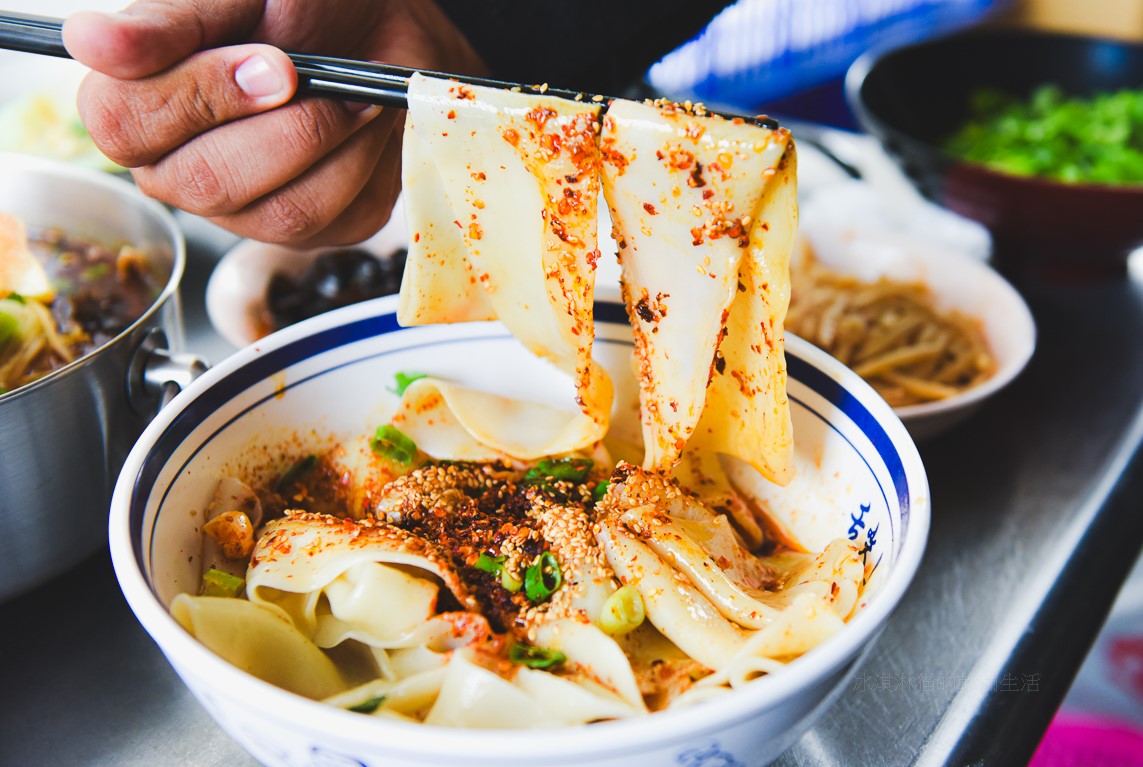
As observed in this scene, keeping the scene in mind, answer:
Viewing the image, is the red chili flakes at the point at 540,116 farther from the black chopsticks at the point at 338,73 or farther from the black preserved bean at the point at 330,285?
the black preserved bean at the point at 330,285

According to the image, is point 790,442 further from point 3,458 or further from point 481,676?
point 3,458

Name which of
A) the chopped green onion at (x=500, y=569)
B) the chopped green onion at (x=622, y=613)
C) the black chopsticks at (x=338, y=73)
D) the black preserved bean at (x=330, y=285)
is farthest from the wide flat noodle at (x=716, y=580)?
the black preserved bean at (x=330, y=285)

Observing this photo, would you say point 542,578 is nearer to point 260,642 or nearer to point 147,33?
point 260,642

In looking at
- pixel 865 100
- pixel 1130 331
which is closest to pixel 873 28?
pixel 865 100

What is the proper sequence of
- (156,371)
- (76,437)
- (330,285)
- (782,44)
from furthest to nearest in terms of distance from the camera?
(782,44), (330,285), (156,371), (76,437)

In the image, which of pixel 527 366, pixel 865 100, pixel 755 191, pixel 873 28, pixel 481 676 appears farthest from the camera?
pixel 873 28

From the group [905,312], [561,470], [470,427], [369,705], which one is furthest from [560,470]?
[905,312]
